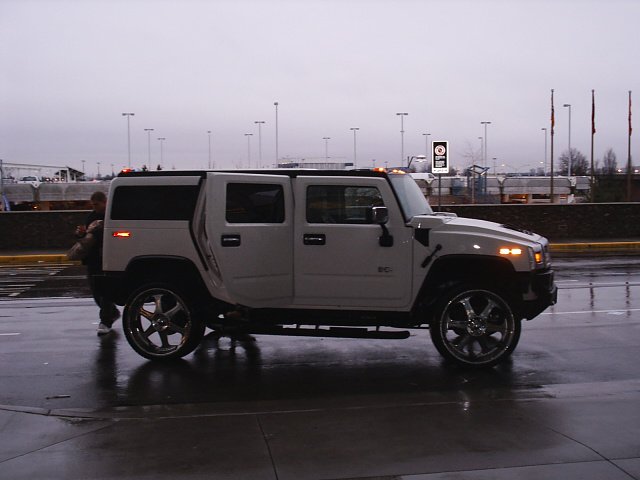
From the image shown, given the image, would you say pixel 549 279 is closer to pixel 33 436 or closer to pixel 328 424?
pixel 328 424

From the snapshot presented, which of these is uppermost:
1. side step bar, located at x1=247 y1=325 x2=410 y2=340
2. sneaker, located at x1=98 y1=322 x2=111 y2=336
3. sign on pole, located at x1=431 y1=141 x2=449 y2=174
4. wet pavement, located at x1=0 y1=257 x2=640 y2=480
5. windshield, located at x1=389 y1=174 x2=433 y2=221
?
sign on pole, located at x1=431 y1=141 x2=449 y2=174

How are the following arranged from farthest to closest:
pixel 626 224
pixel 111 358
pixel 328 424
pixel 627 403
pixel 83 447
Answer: pixel 626 224, pixel 111 358, pixel 627 403, pixel 328 424, pixel 83 447

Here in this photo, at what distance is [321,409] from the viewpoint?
613cm

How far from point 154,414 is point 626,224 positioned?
22.4 meters

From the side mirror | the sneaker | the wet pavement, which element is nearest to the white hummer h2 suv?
the side mirror

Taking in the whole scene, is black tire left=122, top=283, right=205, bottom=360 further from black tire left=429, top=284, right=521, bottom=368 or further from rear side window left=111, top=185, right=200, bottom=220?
black tire left=429, top=284, right=521, bottom=368

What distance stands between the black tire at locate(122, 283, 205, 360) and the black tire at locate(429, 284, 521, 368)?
2.61 meters

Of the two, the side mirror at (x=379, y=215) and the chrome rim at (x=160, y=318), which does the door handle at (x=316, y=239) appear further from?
the chrome rim at (x=160, y=318)

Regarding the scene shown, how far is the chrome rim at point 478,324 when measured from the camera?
24.1 ft


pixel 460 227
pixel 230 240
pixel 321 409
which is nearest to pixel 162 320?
pixel 230 240

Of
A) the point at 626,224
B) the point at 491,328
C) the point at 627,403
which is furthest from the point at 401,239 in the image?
the point at 626,224

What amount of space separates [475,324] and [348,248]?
5.07 feet

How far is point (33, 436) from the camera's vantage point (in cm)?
548

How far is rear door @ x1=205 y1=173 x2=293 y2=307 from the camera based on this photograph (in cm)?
743
